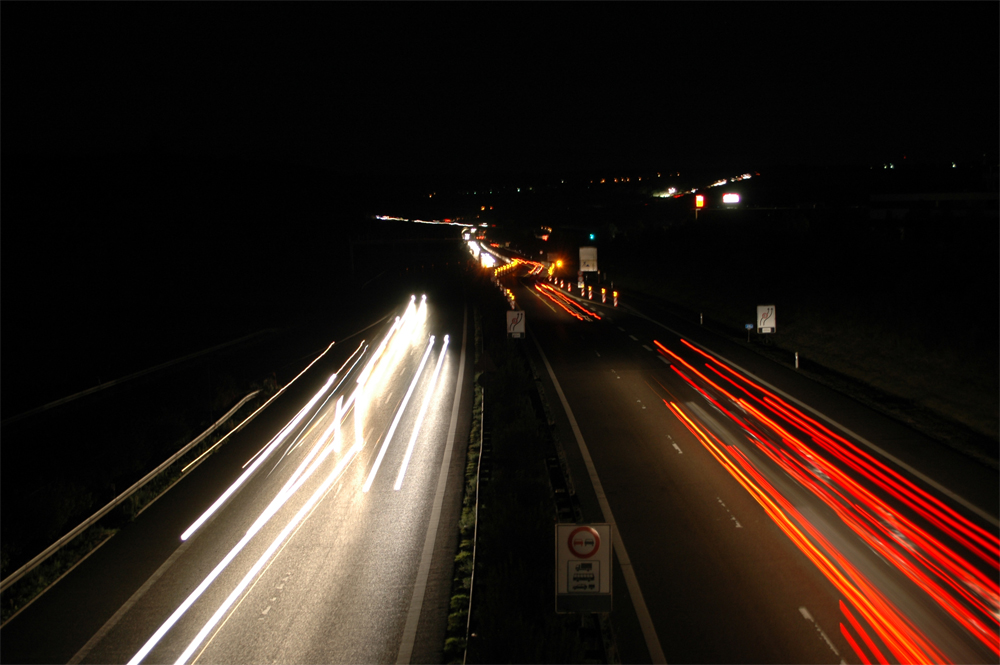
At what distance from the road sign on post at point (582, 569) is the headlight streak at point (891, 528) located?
3.18 meters

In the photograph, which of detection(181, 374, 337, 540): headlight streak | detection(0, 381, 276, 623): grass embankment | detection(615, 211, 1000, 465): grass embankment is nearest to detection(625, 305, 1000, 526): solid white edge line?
detection(615, 211, 1000, 465): grass embankment

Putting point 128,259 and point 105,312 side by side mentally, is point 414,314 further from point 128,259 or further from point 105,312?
point 128,259

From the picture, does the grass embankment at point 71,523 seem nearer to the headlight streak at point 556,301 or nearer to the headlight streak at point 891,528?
the headlight streak at point 891,528

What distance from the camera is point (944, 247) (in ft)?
110

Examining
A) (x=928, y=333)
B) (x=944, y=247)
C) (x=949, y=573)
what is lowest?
(x=949, y=573)

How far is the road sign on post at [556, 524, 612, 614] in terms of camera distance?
7.05 meters

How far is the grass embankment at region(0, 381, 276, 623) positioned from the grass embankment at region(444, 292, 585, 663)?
18.9ft

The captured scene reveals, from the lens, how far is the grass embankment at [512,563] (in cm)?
740

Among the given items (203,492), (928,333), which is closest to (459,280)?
(928,333)

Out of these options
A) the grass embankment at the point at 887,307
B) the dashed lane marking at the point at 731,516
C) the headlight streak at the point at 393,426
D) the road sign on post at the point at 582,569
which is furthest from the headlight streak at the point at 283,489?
the grass embankment at the point at 887,307

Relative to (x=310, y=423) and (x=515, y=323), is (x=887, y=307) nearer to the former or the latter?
(x=515, y=323)

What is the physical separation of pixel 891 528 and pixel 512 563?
6.17 meters

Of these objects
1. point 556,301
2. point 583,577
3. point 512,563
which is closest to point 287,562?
point 512,563

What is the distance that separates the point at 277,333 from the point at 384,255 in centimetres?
9557
